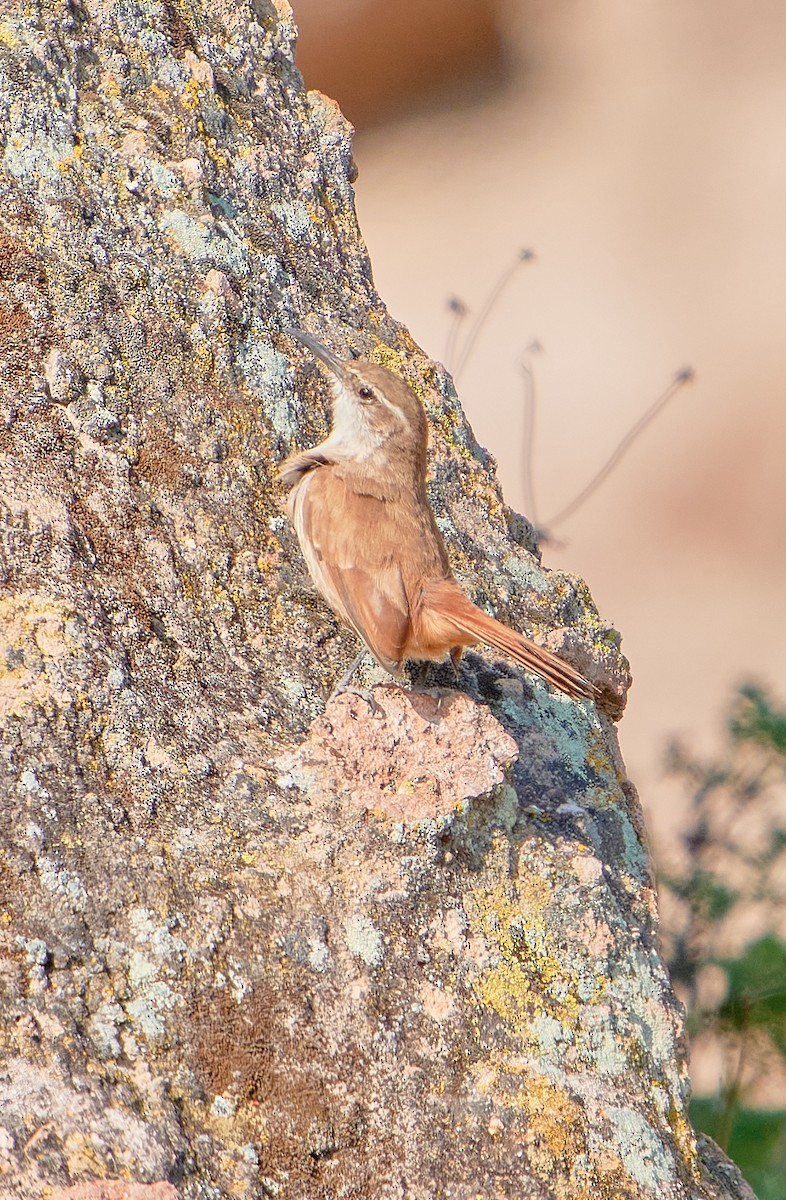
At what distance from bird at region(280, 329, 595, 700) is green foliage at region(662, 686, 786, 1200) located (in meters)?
2.28

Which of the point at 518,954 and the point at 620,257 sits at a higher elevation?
the point at 518,954

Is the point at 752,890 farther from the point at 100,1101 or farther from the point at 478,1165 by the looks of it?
the point at 100,1101

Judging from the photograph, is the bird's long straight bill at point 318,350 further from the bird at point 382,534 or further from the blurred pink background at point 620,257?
the blurred pink background at point 620,257

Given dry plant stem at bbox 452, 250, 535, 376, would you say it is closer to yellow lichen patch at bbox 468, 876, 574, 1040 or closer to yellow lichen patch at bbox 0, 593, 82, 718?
yellow lichen patch at bbox 0, 593, 82, 718

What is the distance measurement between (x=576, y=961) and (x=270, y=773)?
81cm

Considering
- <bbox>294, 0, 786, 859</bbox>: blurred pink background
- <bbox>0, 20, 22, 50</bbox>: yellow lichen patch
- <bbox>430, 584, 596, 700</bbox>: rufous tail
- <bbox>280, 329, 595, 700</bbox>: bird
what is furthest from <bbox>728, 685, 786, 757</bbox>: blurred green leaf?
<bbox>0, 20, 22, 50</bbox>: yellow lichen patch

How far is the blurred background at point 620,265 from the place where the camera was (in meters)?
9.91

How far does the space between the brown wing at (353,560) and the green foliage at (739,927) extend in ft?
7.97

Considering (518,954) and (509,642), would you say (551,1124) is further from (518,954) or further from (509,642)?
(509,642)

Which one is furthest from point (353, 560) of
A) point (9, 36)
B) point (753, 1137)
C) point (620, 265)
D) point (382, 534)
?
point (620, 265)

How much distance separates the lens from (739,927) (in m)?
5.56

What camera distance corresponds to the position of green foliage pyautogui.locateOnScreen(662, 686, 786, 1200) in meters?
5.04

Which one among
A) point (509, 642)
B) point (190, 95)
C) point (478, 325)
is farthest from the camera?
point (478, 325)

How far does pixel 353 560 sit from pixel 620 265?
8684mm
